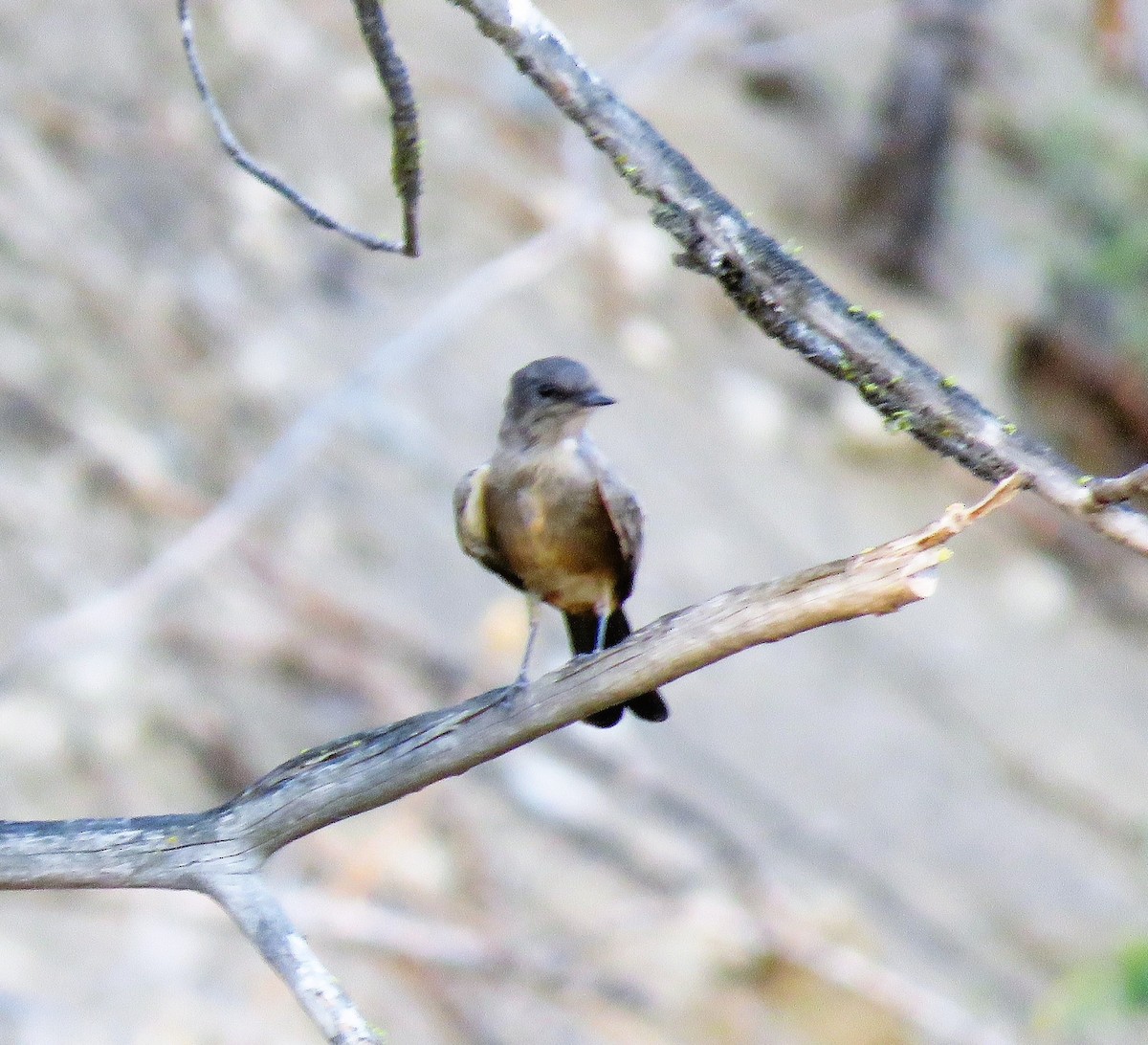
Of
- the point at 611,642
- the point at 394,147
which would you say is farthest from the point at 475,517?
the point at 394,147

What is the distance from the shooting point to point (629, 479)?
29.7ft

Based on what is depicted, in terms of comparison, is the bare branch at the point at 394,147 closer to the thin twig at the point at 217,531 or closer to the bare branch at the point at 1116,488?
the bare branch at the point at 1116,488

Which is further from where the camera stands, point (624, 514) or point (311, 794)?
point (624, 514)

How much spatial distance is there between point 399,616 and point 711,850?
227cm

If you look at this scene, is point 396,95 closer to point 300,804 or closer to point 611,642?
point 300,804

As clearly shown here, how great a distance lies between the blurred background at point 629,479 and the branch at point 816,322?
2.97 metres

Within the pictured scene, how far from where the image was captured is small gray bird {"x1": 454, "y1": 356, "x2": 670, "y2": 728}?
403cm

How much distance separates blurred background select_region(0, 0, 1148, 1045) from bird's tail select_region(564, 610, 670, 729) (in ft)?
6.96

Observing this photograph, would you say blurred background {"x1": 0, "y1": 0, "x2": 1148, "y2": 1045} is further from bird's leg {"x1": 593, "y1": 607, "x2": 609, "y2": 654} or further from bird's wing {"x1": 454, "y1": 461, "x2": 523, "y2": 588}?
bird's wing {"x1": 454, "y1": 461, "x2": 523, "y2": 588}

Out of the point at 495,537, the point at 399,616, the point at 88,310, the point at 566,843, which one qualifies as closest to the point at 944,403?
the point at 495,537

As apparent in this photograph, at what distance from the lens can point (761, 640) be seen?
259 cm

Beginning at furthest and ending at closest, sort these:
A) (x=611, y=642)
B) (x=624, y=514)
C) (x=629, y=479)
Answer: (x=629, y=479)
(x=611, y=642)
(x=624, y=514)

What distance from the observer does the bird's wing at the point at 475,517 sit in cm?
420

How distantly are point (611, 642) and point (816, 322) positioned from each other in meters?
1.94
